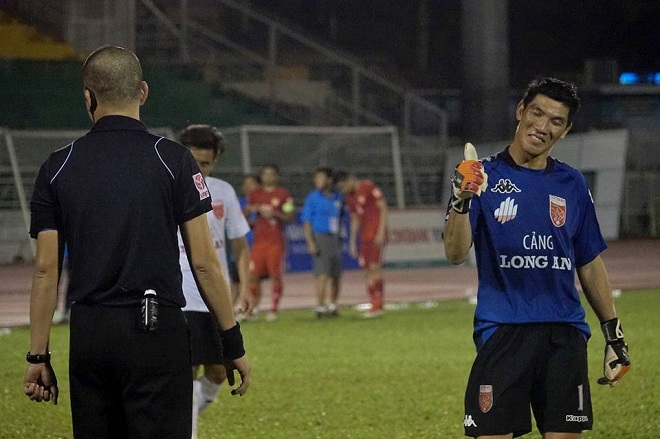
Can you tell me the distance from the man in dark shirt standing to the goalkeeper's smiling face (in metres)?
1.60

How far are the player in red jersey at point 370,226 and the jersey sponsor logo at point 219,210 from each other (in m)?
9.77

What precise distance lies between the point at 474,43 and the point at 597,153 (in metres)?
7.77

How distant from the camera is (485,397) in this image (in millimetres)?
5324

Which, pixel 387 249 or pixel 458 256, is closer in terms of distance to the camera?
pixel 458 256

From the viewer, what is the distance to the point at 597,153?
32875 mm

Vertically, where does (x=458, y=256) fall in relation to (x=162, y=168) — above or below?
below

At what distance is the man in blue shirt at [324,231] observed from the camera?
18.1m

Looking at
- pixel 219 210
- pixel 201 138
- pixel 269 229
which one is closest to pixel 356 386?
pixel 219 210

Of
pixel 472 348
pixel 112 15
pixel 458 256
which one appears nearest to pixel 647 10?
pixel 112 15

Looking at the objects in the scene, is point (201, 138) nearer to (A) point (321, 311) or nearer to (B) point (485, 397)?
(B) point (485, 397)

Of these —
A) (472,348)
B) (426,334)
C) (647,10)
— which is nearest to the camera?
(472,348)

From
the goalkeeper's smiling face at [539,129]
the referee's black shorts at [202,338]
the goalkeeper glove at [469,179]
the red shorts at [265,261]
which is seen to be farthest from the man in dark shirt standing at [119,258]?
the red shorts at [265,261]

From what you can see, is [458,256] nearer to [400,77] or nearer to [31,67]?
[31,67]

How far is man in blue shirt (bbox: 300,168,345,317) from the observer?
712 inches
